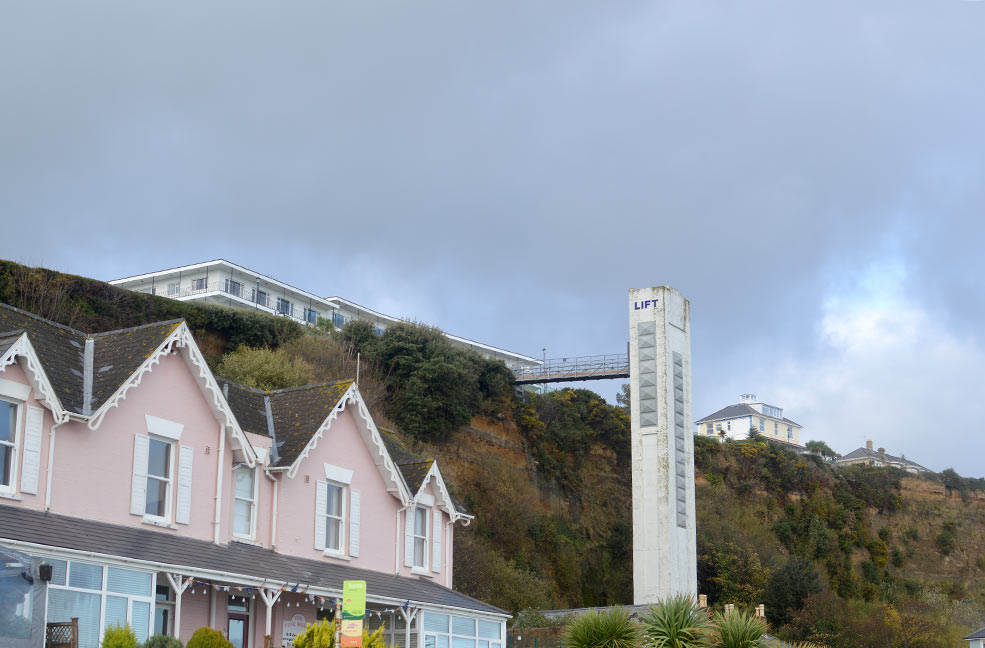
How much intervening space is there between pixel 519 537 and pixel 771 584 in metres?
13.3

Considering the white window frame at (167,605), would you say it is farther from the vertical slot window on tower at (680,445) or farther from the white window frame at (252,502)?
the vertical slot window on tower at (680,445)

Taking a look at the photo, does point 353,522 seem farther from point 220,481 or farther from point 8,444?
point 8,444

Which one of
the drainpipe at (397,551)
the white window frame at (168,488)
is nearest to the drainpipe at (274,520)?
the white window frame at (168,488)

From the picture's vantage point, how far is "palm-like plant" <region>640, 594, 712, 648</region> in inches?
991

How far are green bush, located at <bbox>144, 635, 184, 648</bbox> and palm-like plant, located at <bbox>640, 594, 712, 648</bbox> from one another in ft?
36.7

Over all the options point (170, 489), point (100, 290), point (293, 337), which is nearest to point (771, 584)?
point (293, 337)

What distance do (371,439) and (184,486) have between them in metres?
6.65

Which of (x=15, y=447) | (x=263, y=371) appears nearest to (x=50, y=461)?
(x=15, y=447)

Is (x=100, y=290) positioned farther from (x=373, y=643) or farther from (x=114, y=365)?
(x=373, y=643)

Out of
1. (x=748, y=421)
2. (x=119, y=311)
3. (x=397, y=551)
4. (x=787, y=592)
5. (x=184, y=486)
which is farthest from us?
(x=748, y=421)

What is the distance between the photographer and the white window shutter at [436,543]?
31297 mm

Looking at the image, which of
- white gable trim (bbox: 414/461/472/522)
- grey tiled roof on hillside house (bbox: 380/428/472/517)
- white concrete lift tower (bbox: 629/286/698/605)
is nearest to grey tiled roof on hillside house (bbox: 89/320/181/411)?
grey tiled roof on hillside house (bbox: 380/428/472/517)

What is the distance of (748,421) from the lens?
409ft

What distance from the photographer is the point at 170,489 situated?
2353 cm
